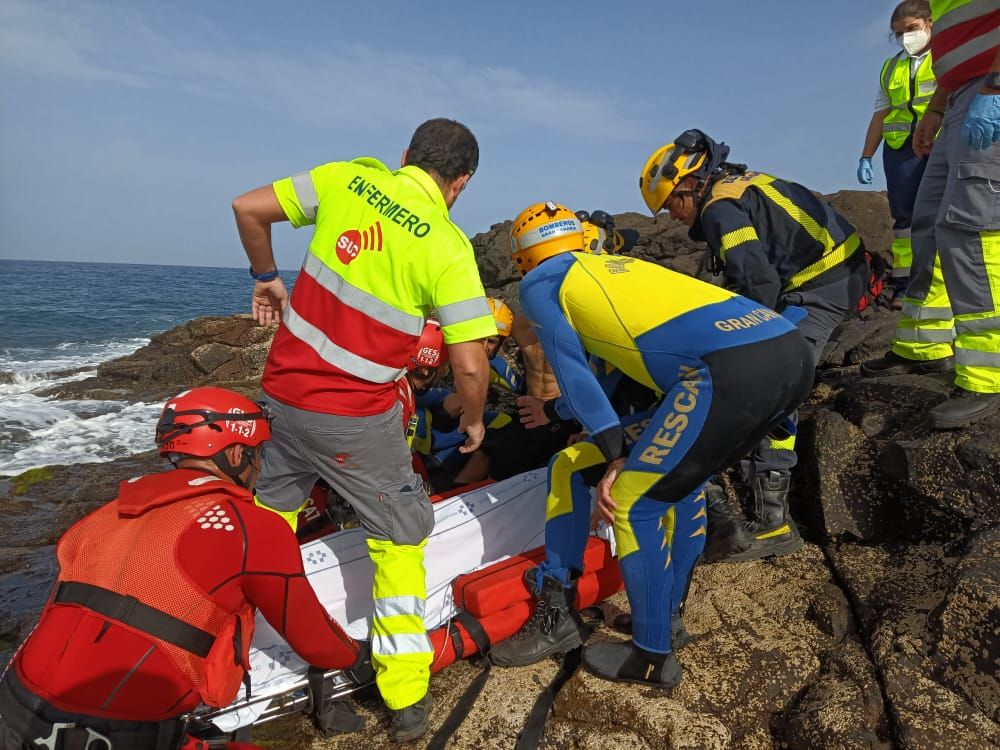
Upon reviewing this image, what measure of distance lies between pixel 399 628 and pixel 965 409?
2857 millimetres

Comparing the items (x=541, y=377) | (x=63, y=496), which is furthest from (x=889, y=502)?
(x=63, y=496)

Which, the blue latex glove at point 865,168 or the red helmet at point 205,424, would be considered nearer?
the red helmet at point 205,424

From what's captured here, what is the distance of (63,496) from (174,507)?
19.0ft

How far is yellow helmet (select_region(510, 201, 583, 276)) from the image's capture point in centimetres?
312

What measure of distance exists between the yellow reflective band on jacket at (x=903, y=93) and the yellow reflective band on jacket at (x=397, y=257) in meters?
4.98

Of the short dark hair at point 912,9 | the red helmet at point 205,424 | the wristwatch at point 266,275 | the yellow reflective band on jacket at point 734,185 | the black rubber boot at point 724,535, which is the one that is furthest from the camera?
the short dark hair at point 912,9

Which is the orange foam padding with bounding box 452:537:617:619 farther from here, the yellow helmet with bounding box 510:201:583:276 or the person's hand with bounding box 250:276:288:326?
the person's hand with bounding box 250:276:288:326

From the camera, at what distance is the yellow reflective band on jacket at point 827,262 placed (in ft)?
12.8

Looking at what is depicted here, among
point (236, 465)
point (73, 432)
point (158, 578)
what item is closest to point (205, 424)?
point (236, 465)

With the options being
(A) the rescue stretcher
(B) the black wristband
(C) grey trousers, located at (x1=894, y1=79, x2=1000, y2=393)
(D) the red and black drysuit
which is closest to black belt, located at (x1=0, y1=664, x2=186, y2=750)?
(D) the red and black drysuit

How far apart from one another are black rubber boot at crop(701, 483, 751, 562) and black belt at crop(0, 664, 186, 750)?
272 cm

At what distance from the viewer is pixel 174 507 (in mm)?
1895

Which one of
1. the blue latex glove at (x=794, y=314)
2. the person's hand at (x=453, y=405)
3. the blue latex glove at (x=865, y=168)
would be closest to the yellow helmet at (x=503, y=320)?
the person's hand at (x=453, y=405)

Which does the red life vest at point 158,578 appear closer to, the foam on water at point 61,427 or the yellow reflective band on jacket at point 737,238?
the yellow reflective band on jacket at point 737,238
